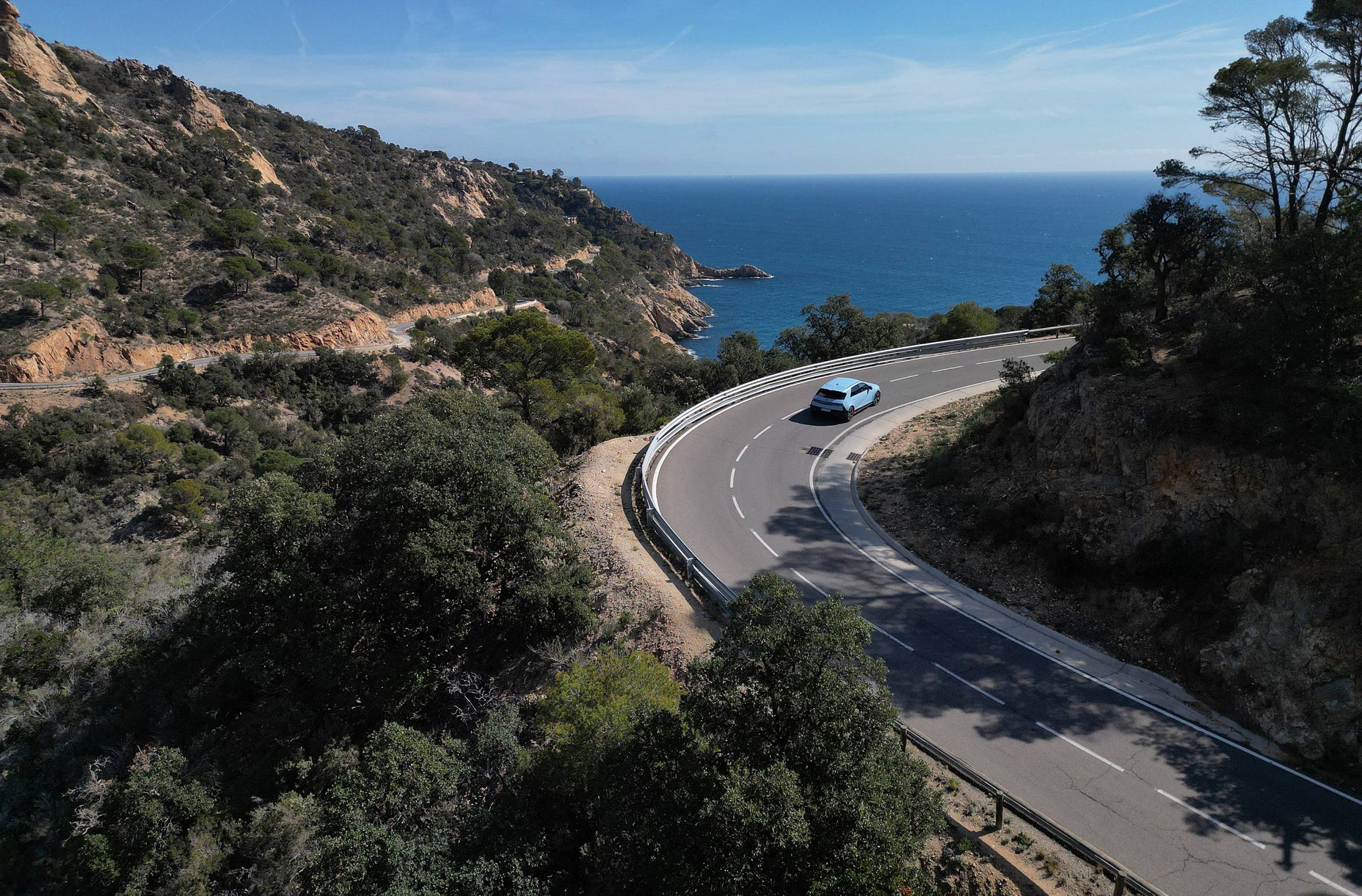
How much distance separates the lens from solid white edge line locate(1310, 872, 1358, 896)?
7848 mm

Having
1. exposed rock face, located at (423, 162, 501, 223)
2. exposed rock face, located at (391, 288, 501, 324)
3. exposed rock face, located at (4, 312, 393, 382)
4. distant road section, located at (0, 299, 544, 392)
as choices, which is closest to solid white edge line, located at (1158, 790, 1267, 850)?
distant road section, located at (0, 299, 544, 392)

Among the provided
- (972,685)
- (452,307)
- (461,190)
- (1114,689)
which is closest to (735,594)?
(972,685)

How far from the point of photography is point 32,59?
48656 millimetres

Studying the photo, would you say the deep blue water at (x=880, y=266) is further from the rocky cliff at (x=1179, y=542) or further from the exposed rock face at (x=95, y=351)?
the rocky cliff at (x=1179, y=542)

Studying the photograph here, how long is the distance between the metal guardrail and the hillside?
31724mm

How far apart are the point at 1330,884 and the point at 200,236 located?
59507 mm

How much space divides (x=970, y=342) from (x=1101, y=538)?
22850 mm

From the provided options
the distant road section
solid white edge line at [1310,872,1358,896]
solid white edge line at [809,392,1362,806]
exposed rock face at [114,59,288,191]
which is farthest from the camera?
exposed rock face at [114,59,288,191]

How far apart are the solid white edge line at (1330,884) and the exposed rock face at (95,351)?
47.8 meters

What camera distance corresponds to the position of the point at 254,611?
559 inches

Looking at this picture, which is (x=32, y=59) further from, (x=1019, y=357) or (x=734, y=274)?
(x=734, y=274)

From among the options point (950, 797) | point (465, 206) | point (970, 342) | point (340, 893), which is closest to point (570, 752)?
point (340, 893)

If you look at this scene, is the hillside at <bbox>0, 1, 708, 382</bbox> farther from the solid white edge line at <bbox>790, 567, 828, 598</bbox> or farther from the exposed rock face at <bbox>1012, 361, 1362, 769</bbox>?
the exposed rock face at <bbox>1012, 361, 1362, 769</bbox>

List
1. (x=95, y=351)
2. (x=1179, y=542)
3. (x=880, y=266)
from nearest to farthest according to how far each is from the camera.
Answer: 1. (x=1179, y=542)
2. (x=95, y=351)
3. (x=880, y=266)
